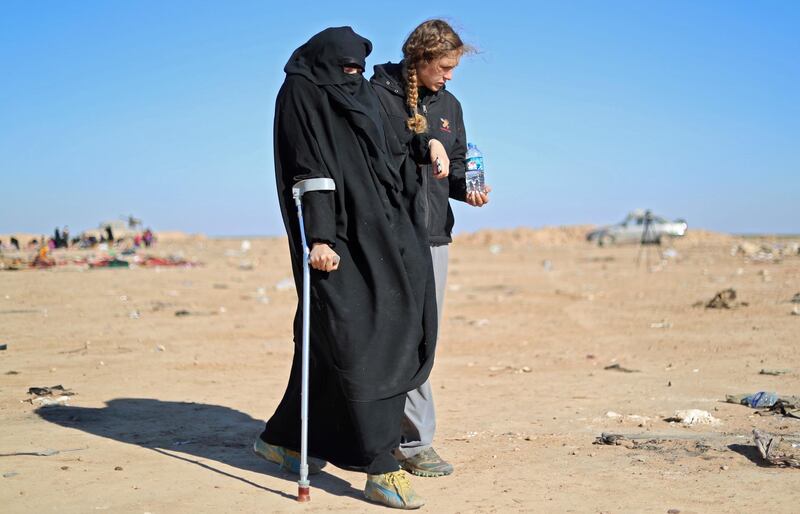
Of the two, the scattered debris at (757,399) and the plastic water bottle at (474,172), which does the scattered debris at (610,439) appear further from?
the plastic water bottle at (474,172)

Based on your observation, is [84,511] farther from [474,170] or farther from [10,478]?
[474,170]

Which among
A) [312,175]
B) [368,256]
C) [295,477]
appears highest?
[312,175]

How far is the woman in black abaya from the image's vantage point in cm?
391

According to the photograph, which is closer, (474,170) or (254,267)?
(474,170)

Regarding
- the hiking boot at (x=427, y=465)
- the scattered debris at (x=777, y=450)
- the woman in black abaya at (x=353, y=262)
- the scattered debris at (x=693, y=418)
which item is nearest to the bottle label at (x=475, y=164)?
the woman in black abaya at (x=353, y=262)

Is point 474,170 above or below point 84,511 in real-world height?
above

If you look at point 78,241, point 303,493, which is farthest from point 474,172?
point 78,241

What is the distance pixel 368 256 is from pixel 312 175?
446 mm

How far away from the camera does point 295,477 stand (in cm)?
438

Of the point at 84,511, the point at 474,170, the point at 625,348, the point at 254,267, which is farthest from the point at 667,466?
the point at 254,267

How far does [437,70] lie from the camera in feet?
14.4

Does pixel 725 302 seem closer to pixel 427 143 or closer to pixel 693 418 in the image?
pixel 693 418

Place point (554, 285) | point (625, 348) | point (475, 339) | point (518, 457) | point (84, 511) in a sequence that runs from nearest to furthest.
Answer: point (84, 511)
point (518, 457)
point (625, 348)
point (475, 339)
point (554, 285)

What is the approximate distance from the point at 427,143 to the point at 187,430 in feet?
8.04
